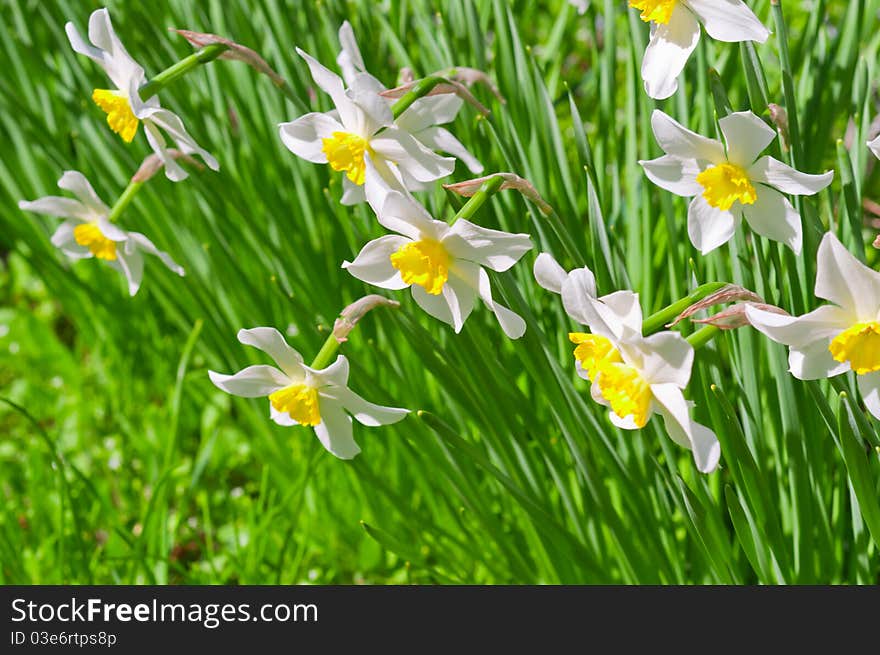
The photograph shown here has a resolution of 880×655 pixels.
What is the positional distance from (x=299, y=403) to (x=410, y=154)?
0.30 metres

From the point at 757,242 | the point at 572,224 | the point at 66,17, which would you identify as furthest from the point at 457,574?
the point at 66,17

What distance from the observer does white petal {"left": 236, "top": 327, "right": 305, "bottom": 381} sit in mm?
963

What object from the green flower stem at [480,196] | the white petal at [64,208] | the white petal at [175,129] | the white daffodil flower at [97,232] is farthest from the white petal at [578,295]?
the white petal at [64,208]

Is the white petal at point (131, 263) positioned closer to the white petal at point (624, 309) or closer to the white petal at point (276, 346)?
the white petal at point (276, 346)

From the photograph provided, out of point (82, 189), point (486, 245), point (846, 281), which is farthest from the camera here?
point (82, 189)

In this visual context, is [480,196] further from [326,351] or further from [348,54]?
[348,54]

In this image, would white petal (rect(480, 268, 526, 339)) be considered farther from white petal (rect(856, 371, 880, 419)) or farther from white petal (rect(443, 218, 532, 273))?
white petal (rect(856, 371, 880, 419))

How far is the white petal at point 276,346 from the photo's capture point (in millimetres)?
963

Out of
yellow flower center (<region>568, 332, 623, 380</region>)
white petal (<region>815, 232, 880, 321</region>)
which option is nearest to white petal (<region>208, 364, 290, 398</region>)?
yellow flower center (<region>568, 332, 623, 380</region>)

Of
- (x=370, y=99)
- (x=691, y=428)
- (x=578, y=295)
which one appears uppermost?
(x=370, y=99)

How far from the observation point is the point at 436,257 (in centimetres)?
87

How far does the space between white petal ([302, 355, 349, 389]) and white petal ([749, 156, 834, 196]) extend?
46 cm

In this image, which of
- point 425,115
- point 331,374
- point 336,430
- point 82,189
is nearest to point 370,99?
point 425,115

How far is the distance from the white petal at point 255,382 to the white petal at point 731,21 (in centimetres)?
58
